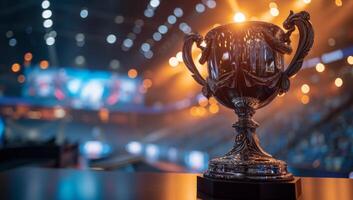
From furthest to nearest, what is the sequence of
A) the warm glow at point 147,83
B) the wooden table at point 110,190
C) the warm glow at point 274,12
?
the warm glow at point 147,83 → the warm glow at point 274,12 → the wooden table at point 110,190

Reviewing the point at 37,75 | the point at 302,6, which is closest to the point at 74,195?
the point at 302,6

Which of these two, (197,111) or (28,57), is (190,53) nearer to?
(28,57)

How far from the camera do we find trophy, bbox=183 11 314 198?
58cm

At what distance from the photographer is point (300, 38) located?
0.60 m

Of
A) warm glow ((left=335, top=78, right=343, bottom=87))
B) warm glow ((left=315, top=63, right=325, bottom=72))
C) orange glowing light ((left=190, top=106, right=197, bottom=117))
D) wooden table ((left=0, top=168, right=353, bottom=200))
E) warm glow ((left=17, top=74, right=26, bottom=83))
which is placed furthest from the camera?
orange glowing light ((left=190, top=106, right=197, bottom=117))

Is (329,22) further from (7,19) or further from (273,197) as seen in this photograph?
(7,19)

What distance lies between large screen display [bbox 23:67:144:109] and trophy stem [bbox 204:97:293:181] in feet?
30.3

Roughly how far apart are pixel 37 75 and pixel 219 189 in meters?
9.65

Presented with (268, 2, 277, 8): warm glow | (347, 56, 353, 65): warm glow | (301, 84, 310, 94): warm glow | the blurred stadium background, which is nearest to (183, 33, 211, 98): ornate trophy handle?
the blurred stadium background

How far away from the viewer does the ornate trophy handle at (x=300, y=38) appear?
22.9 inches

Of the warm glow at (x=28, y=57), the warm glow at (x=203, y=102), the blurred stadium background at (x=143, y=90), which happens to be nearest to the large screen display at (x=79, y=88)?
the blurred stadium background at (x=143, y=90)

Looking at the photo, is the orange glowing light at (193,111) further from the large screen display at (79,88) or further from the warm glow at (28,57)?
the warm glow at (28,57)

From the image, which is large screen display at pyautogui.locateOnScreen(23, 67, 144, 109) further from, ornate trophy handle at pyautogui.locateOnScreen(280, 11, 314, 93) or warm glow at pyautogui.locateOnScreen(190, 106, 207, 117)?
ornate trophy handle at pyautogui.locateOnScreen(280, 11, 314, 93)

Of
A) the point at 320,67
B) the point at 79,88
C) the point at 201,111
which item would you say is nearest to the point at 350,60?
the point at 320,67
